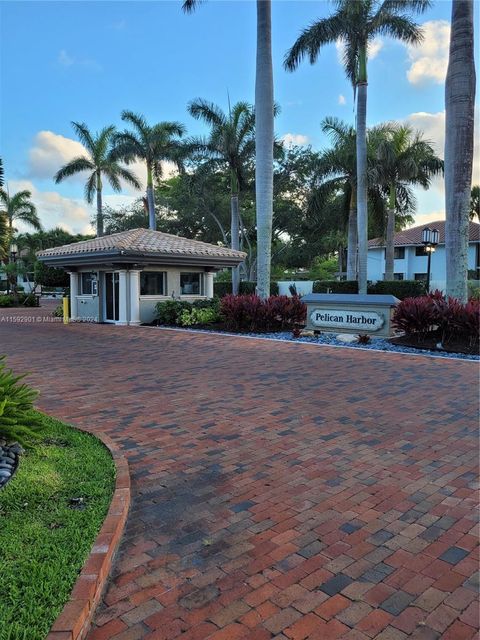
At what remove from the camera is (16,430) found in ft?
14.0

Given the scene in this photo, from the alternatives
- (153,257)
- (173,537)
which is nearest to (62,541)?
(173,537)

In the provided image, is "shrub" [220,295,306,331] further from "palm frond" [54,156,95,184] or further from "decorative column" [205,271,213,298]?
"palm frond" [54,156,95,184]

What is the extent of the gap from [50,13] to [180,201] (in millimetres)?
27505

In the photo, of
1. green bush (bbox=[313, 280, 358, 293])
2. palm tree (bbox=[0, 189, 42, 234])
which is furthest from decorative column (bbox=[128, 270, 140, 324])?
palm tree (bbox=[0, 189, 42, 234])

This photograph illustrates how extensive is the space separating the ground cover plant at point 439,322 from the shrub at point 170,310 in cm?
851

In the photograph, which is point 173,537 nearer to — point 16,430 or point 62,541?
point 62,541

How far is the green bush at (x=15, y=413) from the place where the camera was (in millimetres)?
4211

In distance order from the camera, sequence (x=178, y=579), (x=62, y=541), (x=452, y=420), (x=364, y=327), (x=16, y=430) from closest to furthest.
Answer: (x=178, y=579)
(x=62, y=541)
(x=16, y=430)
(x=452, y=420)
(x=364, y=327)

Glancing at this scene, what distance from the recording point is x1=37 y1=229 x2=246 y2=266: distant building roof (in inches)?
681

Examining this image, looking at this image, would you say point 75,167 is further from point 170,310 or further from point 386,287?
point 386,287

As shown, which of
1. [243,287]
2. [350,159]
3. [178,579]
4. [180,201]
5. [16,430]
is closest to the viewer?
[178,579]

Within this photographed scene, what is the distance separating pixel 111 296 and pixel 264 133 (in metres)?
8.60

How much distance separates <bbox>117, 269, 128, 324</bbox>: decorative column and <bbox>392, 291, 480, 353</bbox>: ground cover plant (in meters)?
10.3

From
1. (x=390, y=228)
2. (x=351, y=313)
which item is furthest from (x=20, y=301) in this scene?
(x=351, y=313)
